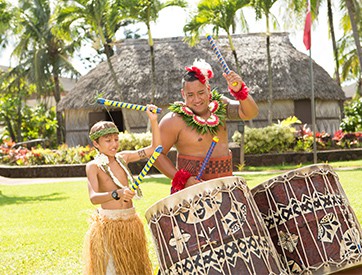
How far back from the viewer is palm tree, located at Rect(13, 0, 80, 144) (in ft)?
92.2

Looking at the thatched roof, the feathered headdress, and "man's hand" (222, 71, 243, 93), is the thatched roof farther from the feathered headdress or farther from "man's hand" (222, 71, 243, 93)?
"man's hand" (222, 71, 243, 93)

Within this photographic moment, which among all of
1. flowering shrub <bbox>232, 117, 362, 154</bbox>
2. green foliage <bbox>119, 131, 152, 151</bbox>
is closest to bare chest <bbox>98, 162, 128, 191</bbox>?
green foliage <bbox>119, 131, 152, 151</bbox>

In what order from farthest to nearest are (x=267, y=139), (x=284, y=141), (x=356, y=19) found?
(x=356, y=19), (x=284, y=141), (x=267, y=139)

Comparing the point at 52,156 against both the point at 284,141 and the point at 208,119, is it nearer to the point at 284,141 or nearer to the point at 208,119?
the point at 284,141

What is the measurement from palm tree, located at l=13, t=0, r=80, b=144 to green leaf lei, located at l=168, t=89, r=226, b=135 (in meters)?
24.5

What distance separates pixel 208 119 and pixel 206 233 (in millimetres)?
965

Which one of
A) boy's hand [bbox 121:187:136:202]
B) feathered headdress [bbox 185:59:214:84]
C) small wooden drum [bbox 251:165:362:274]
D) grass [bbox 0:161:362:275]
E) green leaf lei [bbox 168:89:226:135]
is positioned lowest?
grass [bbox 0:161:362:275]

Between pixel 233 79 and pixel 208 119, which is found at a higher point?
pixel 233 79

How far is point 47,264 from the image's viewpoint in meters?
4.82

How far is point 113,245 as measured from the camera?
3.51m

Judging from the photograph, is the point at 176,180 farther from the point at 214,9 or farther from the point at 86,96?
the point at 86,96

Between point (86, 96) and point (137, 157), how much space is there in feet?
A: 61.8

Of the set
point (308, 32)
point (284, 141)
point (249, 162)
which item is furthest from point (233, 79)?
point (284, 141)

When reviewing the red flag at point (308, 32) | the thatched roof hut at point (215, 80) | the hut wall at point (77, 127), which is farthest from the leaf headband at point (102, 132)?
the hut wall at point (77, 127)
